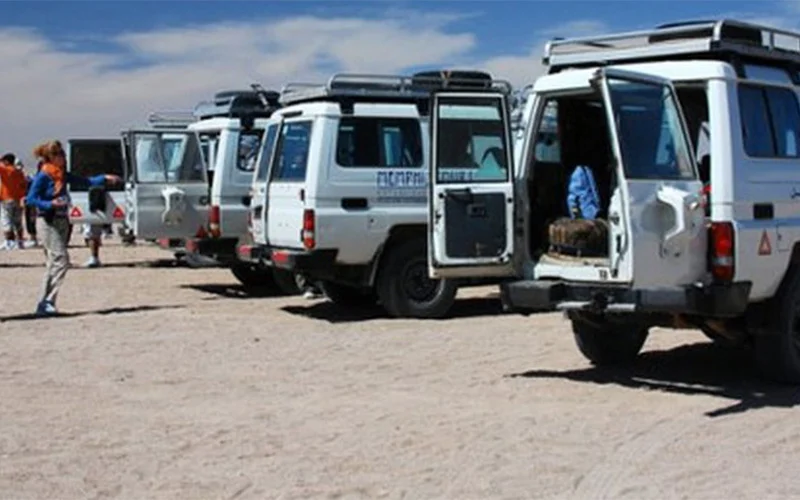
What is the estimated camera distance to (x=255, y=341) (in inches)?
461

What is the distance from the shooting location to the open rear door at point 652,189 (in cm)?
804

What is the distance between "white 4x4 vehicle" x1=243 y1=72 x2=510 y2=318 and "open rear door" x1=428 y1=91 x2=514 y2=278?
2.82 meters

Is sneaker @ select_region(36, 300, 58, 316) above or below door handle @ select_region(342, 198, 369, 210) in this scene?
below

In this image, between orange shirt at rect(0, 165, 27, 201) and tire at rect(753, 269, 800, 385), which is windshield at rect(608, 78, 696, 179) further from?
orange shirt at rect(0, 165, 27, 201)

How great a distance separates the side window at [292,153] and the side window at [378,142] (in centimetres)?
40

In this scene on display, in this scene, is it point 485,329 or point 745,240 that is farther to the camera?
point 485,329

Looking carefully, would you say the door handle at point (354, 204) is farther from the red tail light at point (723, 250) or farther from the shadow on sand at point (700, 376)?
the red tail light at point (723, 250)

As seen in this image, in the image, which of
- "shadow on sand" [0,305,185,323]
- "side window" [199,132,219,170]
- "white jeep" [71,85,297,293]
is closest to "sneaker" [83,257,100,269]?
"white jeep" [71,85,297,293]

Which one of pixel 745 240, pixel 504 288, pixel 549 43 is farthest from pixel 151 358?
pixel 745 240

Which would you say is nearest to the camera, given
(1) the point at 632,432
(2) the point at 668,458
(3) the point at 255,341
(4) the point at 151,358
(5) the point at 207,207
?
(2) the point at 668,458

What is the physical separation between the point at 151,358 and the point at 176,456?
3822 millimetres

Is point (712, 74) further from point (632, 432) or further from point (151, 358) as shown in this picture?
point (151, 358)

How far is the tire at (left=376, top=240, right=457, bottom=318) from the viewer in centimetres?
1302

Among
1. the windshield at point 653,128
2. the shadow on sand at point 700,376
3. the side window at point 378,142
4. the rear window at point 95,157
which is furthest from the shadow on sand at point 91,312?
the rear window at point 95,157
